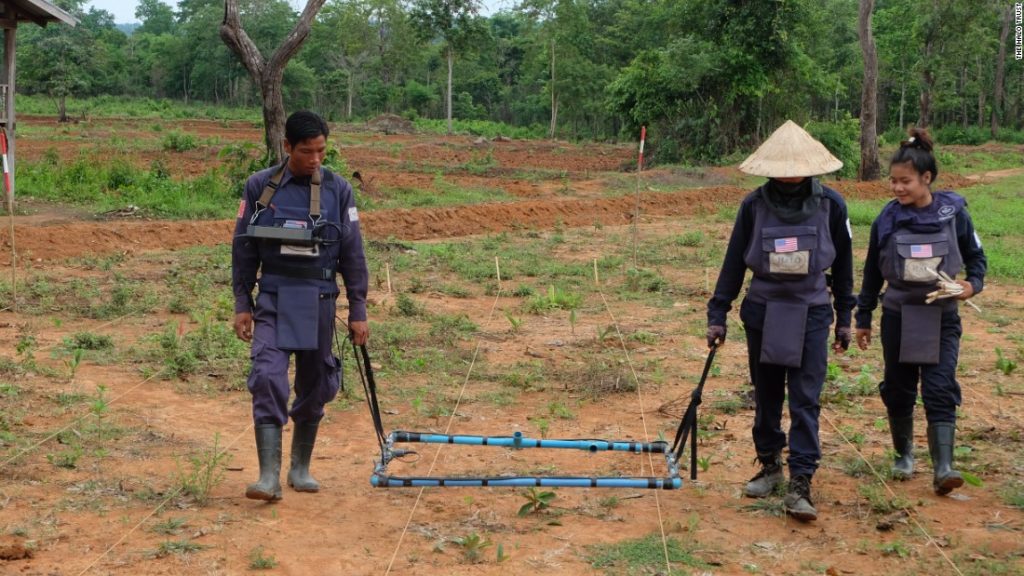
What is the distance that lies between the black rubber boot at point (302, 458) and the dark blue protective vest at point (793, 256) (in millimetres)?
2336

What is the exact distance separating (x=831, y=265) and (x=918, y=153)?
75 centimetres

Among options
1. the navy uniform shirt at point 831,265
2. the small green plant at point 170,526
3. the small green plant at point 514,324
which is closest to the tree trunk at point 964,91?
the small green plant at point 514,324

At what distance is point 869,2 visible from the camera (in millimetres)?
26859

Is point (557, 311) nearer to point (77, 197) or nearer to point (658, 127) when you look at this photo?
point (77, 197)

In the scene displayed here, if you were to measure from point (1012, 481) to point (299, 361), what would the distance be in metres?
3.76

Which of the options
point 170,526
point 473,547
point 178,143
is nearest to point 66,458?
point 170,526

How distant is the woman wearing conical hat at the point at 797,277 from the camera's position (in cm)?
527

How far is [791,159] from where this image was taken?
5.27m

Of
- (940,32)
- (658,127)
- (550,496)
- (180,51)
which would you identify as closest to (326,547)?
(550,496)

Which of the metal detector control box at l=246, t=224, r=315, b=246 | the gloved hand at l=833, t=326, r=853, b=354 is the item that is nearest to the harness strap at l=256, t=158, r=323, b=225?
the metal detector control box at l=246, t=224, r=315, b=246

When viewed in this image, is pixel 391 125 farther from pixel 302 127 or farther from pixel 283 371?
pixel 283 371

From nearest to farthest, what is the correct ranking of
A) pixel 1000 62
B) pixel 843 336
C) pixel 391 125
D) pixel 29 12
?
pixel 843 336 → pixel 29 12 → pixel 391 125 → pixel 1000 62

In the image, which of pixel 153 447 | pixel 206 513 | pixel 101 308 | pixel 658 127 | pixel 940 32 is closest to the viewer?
pixel 206 513

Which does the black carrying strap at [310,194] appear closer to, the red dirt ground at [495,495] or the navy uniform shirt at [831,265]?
the red dirt ground at [495,495]
